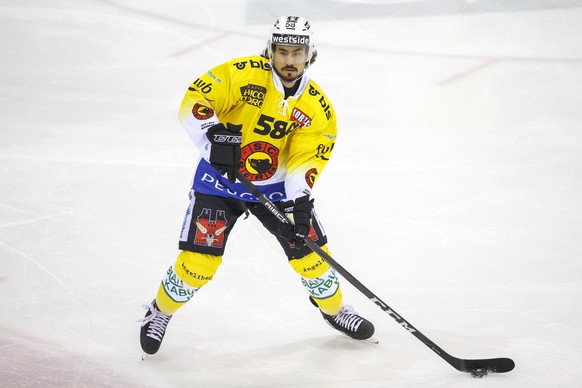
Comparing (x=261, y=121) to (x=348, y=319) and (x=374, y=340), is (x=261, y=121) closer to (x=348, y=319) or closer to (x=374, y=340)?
(x=348, y=319)

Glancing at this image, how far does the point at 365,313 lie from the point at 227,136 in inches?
42.6

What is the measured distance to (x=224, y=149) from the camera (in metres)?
2.98

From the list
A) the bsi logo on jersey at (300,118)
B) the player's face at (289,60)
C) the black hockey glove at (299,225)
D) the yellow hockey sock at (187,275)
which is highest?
the player's face at (289,60)

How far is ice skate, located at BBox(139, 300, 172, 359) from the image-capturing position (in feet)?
10.6

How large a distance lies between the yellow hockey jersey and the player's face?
5cm

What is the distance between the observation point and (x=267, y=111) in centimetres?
310

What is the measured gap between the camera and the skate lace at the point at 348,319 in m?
3.42

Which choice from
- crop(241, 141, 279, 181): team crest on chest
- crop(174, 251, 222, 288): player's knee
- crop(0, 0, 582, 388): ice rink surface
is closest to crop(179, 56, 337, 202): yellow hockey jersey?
crop(241, 141, 279, 181): team crest on chest

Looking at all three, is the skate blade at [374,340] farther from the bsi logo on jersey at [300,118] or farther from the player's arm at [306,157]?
the bsi logo on jersey at [300,118]

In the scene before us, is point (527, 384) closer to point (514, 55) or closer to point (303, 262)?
point (303, 262)

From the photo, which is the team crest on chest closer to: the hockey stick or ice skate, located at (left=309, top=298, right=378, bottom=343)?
the hockey stick

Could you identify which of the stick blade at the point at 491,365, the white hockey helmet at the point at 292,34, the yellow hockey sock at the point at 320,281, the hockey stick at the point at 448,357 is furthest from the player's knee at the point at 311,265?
the white hockey helmet at the point at 292,34

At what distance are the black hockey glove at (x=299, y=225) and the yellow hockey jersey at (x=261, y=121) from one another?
0.13ft

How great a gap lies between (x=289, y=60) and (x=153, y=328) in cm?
110
